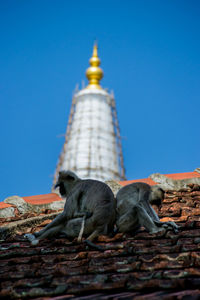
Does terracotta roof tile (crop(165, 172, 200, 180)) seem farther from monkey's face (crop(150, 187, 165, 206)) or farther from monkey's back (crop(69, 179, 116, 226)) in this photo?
monkey's back (crop(69, 179, 116, 226))

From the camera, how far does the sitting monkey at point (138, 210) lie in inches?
240

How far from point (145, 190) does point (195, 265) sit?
2149 millimetres

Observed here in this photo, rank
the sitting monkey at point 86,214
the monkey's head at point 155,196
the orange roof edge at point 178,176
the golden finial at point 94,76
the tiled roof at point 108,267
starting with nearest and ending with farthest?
the tiled roof at point 108,267
the sitting monkey at point 86,214
the monkey's head at point 155,196
the orange roof edge at point 178,176
the golden finial at point 94,76

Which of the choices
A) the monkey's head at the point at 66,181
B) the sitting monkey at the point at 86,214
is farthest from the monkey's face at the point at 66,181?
the sitting monkey at the point at 86,214

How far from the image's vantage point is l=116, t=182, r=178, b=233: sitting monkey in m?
6.11

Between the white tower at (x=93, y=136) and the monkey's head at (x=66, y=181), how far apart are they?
3063cm

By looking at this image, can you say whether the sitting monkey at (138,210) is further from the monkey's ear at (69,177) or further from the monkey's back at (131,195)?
the monkey's ear at (69,177)

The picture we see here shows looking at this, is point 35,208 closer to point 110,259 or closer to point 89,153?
point 110,259

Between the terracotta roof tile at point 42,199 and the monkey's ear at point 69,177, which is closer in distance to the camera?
the monkey's ear at point 69,177

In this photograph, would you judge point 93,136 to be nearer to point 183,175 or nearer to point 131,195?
point 183,175

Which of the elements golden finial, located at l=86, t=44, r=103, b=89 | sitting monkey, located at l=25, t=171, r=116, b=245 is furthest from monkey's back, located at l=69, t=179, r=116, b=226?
golden finial, located at l=86, t=44, r=103, b=89

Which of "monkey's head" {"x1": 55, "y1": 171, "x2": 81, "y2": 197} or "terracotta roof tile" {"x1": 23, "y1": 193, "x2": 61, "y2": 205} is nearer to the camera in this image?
"monkey's head" {"x1": 55, "y1": 171, "x2": 81, "y2": 197}

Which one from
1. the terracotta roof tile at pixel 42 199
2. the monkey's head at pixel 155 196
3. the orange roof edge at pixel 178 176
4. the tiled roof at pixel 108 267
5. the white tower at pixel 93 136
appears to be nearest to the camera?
the tiled roof at pixel 108 267

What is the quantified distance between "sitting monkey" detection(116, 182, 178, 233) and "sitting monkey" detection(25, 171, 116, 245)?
152 mm
